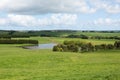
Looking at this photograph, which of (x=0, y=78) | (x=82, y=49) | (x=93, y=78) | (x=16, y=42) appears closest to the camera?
(x=93, y=78)

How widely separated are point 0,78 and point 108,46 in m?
81.1

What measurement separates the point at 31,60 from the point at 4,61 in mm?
6751

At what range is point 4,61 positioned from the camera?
5328 centimetres

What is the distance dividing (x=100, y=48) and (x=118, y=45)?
7879 mm

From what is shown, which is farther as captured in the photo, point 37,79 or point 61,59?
point 61,59

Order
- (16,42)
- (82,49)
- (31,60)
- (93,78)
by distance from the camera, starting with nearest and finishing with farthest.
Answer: (93,78) → (31,60) → (82,49) → (16,42)

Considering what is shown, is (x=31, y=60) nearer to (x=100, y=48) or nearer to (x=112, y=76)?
(x=112, y=76)

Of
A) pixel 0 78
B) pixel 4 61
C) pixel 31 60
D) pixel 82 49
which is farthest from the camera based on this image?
pixel 82 49

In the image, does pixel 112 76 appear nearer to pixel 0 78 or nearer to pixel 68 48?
pixel 0 78

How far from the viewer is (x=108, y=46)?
10706cm

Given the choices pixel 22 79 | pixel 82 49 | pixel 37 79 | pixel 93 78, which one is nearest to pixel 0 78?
pixel 22 79

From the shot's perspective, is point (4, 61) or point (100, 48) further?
point (100, 48)

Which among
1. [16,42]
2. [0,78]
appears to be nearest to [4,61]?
[0,78]

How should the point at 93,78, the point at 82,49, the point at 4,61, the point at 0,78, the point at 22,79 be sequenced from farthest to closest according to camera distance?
1. the point at 82,49
2. the point at 4,61
3. the point at 0,78
4. the point at 22,79
5. the point at 93,78
